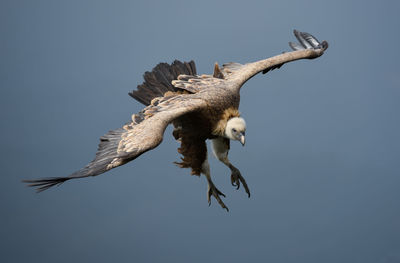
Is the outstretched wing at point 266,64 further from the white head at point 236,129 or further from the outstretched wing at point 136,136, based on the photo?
the outstretched wing at point 136,136

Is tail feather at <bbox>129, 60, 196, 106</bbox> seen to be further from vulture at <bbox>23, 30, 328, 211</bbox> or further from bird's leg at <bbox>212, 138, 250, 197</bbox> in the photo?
bird's leg at <bbox>212, 138, 250, 197</bbox>

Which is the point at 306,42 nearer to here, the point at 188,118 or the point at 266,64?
the point at 266,64

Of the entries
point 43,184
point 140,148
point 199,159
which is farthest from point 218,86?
point 43,184

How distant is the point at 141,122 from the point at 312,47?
2835 millimetres

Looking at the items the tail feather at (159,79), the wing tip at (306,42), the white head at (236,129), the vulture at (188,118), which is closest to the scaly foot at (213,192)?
the vulture at (188,118)

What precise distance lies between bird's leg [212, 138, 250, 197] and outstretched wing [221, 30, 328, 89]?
59cm

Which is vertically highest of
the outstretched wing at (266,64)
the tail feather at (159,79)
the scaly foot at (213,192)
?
the tail feather at (159,79)

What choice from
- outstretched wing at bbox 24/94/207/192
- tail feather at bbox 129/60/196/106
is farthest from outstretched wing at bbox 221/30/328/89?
outstretched wing at bbox 24/94/207/192

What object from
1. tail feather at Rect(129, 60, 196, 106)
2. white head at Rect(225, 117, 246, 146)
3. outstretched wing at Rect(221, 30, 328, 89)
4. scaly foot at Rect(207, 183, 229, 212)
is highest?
tail feather at Rect(129, 60, 196, 106)

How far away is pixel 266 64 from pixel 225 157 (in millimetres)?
1127

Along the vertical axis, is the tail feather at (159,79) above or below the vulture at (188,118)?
above

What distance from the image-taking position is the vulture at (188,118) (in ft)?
18.9

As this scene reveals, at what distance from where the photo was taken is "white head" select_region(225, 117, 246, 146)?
6434 millimetres

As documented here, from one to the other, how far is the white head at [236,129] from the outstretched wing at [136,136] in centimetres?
31
